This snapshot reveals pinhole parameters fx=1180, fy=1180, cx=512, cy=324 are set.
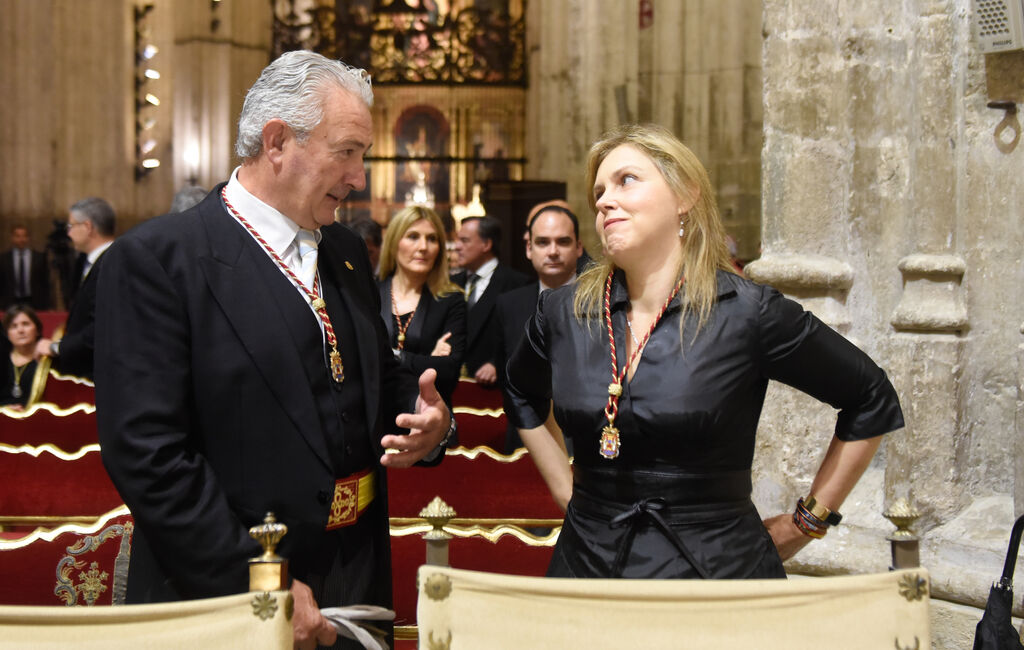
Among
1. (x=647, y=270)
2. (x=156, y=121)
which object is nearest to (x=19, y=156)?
(x=156, y=121)

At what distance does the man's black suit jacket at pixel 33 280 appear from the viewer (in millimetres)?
12031

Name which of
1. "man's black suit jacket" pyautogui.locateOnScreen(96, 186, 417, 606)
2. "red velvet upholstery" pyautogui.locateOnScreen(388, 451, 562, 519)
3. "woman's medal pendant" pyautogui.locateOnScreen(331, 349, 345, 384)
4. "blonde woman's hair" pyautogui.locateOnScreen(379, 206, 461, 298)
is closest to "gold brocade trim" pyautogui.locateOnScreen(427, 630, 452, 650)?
"man's black suit jacket" pyautogui.locateOnScreen(96, 186, 417, 606)

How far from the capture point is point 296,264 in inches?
87.4

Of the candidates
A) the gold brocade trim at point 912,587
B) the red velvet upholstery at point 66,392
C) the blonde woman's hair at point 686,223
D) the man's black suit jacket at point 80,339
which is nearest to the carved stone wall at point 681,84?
the red velvet upholstery at point 66,392

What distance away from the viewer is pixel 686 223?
→ 7.22 ft

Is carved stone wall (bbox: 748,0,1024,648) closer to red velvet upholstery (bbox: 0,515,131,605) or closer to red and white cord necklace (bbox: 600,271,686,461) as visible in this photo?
red and white cord necklace (bbox: 600,271,686,461)

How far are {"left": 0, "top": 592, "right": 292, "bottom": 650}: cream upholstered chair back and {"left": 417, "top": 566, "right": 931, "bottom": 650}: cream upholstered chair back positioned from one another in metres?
0.22

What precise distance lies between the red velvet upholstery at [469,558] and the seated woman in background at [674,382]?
1064mm

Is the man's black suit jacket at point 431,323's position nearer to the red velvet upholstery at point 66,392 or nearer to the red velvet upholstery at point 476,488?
the red velvet upholstery at point 476,488

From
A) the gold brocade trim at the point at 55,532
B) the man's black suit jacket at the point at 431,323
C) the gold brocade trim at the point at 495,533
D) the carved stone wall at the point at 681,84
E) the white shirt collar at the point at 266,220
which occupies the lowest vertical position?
the gold brocade trim at the point at 495,533

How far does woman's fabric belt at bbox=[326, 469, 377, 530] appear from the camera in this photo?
84.2 inches

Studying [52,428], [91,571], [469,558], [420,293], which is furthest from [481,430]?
[91,571]

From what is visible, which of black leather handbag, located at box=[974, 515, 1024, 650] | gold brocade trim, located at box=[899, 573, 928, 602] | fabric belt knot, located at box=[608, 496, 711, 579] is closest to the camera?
gold brocade trim, located at box=[899, 573, 928, 602]

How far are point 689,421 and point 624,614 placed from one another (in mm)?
425
